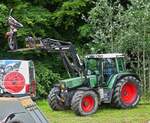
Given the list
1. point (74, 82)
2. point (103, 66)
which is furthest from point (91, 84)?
point (103, 66)

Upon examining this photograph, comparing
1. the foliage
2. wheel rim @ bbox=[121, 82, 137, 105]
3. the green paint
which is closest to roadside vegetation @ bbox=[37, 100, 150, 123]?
wheel rim @ bbox=[121, 82, 137, 105]

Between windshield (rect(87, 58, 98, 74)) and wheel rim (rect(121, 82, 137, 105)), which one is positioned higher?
windshield (rect(87, 58, 98, 74))

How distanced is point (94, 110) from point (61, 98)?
4.08 feet

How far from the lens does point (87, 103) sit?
19.1 m

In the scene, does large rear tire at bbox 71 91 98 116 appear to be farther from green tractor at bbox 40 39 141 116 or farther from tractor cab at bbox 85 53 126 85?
tractor cab at bbox 85 53 126 85

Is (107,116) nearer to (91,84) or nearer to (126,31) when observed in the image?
(91,84)

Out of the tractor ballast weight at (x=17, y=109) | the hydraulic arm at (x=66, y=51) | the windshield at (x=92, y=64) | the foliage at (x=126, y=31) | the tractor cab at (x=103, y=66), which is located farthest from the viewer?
the foliage at (x=126, y=31)

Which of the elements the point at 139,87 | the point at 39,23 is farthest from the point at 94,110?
the point at 39,23

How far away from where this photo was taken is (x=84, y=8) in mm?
26422

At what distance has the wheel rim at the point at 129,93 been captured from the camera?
806 inches

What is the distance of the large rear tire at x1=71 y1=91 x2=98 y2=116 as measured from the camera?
61.0 ft

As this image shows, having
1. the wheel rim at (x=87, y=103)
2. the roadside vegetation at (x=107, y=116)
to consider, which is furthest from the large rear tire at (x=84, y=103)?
the roadside vegetation at (x=107, y=116)

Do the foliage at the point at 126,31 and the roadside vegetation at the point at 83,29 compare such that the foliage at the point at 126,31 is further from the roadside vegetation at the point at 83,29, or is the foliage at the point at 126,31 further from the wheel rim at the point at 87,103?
the wheel rim at the point at 87,103

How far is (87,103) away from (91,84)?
0.89 m
